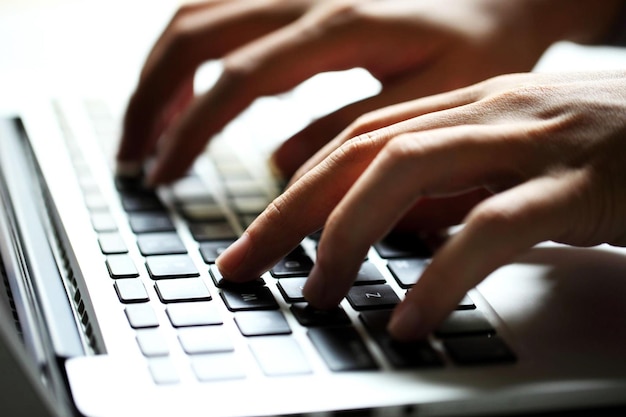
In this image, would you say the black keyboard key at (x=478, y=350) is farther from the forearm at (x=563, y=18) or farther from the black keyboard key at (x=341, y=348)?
the forearm at (x=563, y=18)

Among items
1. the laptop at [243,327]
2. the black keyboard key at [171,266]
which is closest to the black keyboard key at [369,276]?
the laptop at [243,327]

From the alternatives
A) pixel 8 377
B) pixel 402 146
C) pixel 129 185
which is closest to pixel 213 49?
pixel 129 185

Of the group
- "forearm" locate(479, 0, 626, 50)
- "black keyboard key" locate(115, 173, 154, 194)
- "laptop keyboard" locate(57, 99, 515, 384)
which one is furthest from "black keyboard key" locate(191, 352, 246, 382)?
"forearm" locate(479, 0, 626, 50)

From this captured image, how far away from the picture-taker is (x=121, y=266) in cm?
51

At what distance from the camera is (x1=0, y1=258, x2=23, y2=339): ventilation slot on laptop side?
0.43 m

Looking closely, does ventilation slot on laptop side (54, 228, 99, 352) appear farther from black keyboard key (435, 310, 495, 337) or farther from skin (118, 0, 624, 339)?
black keyboard key (435, 310, 495, 337)

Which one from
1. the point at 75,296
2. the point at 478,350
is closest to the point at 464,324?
the point at 478,350

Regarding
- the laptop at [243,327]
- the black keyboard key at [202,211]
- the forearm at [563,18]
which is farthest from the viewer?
the forearm at [563,18]

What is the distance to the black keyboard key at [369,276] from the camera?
1.65ft

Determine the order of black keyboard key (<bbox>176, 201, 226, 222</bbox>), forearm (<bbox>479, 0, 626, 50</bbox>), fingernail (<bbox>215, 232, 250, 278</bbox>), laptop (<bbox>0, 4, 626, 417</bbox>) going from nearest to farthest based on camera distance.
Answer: laptop (<bbox>0, 4, 626, 417</bbox>) < fingernail (<bbox>215, 232, 250, 278</bbox>) < black keyboard key (<bbox>176, 201, 226, 222</bbox>) < forearm (<bbox>479, 0, 626, 50</bbox>)

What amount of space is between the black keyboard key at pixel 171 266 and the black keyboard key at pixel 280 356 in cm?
9

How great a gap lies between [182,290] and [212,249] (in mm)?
70

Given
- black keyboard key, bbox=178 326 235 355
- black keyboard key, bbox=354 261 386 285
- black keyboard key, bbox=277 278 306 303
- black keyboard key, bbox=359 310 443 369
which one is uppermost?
black keyboard key, bbox=359 310 443 369

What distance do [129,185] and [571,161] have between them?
0.36 m
